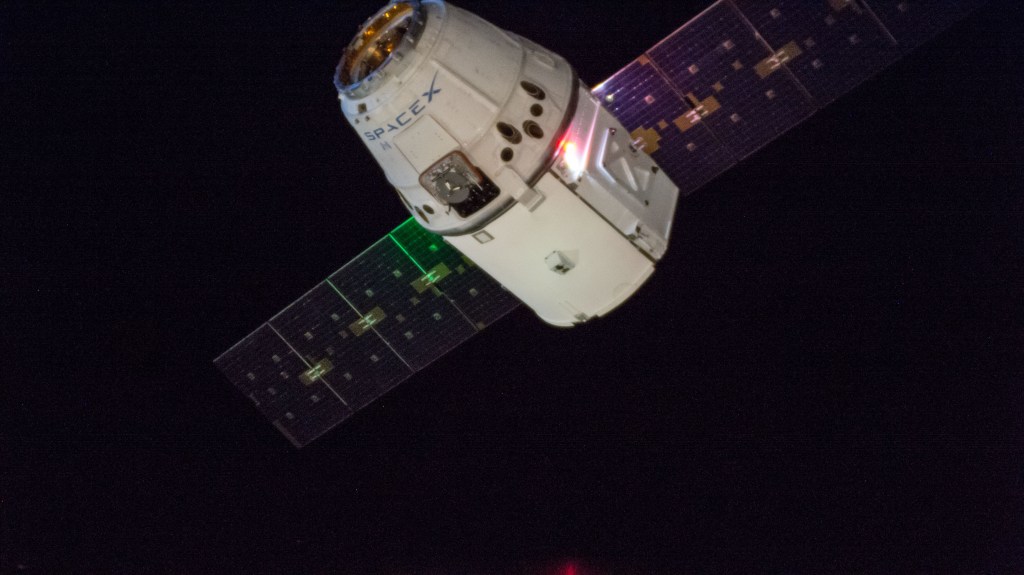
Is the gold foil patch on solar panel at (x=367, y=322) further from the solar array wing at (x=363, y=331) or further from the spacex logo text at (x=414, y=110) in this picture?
the spacex logo text at (x=414, y=110)

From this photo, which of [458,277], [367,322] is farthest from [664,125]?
[367,322]

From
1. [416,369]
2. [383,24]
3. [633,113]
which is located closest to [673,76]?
[633,113]

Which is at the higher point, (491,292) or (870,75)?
(491,292)

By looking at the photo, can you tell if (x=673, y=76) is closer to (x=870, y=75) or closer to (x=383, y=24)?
(x=870, y=75)

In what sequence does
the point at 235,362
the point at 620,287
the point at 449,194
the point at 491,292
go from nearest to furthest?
the point at 449,194 → the point at 620,287 → the point at 491,292 → the point at 235,362

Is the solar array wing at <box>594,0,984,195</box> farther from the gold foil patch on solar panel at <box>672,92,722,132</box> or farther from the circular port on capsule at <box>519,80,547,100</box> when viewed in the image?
the circular port on capsule at <box>519,80,547,100</box>

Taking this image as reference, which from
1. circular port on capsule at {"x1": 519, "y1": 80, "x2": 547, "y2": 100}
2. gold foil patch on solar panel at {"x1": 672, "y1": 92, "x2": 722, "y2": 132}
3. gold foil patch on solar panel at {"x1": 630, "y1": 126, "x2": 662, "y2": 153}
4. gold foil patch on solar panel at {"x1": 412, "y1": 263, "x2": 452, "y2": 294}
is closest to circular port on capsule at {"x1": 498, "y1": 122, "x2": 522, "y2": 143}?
circular port on capsule at {"x1": 519, "y1": 80, "x2": 547, "y2": 100}

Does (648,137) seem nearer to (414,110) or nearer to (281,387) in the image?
(414,110)
